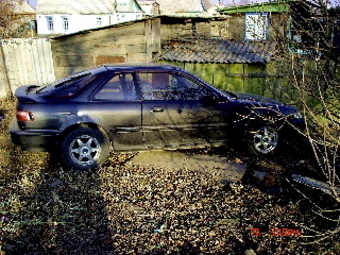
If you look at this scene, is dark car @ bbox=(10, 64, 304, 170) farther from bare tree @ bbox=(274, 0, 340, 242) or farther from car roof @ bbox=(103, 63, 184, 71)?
bare tree @ bbox=(274, 0, 340, 242)

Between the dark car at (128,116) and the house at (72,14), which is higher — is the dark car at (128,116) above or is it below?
below

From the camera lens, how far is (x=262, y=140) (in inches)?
232

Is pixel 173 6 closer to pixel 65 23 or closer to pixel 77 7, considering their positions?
pixel 77 7

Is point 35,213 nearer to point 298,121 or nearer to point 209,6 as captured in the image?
point 298,121

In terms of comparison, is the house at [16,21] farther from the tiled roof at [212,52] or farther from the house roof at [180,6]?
the tiled roof at [212,52]

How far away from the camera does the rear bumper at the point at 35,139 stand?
5.11m

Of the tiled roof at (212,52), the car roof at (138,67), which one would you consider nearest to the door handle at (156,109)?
the car roof at (138,67)

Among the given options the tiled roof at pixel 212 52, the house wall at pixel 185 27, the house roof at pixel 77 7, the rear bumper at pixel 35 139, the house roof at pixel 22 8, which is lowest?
the rear bumper at pixel 35 139

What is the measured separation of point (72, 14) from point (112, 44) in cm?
2799

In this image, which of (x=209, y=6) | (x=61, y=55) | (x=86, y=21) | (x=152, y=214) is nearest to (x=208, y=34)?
(x=61, y=55)

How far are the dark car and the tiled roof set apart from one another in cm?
489

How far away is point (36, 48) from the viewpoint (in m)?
11.6

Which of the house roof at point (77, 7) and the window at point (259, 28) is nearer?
the window at point (259, 28)

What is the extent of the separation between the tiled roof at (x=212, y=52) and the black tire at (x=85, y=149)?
6.25 metres
